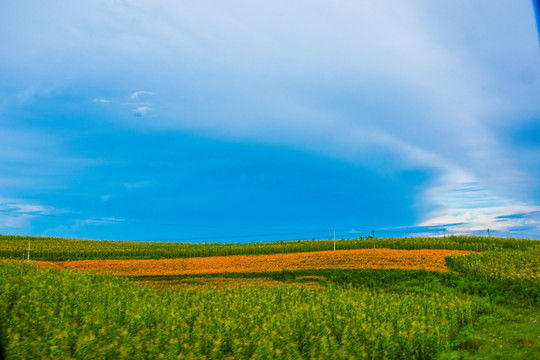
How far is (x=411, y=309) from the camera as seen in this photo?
1478cm

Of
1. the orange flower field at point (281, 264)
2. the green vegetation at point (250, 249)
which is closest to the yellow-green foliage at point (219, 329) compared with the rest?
the orange flower field at point (281, 264)

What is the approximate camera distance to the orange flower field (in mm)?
30062

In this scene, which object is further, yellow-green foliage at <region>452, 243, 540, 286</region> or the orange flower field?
the orange flower field

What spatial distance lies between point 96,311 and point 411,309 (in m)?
11.1

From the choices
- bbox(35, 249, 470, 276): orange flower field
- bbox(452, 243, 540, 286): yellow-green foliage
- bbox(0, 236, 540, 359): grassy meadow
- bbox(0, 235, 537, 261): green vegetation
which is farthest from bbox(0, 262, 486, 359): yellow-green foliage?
bbox(0, 235, 537, 261): green vegetation

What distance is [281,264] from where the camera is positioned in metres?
33.1

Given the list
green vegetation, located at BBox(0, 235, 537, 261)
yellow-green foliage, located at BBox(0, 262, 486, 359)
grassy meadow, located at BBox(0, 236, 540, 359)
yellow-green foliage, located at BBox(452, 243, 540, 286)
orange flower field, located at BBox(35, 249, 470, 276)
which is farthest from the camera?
green vegetation, located at BBox(0, 235, 537, 261)

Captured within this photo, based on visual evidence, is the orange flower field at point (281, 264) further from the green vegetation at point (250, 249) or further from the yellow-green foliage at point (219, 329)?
the yellow-green foliage at point (219, 329)

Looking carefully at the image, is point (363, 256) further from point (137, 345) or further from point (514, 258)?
point (137, 345)

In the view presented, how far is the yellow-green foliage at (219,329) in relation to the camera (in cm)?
755

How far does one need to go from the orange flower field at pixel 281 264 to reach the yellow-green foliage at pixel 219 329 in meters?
14.6

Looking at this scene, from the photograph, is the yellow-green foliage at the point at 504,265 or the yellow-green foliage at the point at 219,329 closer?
the yellow-green foliage at the point at 219,329

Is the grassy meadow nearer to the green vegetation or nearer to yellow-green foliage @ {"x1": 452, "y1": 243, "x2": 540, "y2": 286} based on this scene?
yellow-green foliage @ {"x1": 452, "y1": 243, "x2": 540, "y2": 286}

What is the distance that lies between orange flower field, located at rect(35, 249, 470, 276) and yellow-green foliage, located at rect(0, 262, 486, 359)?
14572mm
